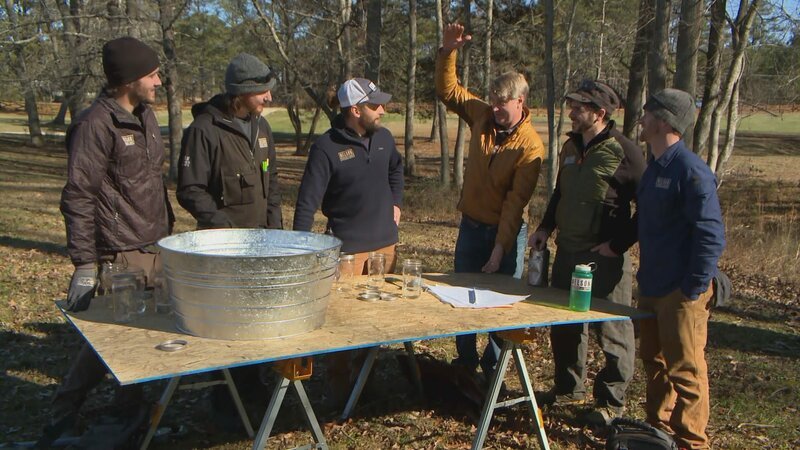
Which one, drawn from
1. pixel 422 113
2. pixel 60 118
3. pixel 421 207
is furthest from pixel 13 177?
pixel 60 118

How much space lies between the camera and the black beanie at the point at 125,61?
3.58 m

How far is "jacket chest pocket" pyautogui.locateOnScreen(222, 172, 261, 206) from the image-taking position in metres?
4.20

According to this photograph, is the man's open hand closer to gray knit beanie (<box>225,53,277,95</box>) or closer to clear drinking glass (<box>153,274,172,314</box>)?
gray knit beanie (<box>225,53,277,95</box>)

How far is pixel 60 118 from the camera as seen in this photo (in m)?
39.7

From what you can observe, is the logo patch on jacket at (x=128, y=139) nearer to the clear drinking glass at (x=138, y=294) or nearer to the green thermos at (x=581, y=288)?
the clear drinking glass at (x=138, y=294)

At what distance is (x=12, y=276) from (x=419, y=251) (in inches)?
204

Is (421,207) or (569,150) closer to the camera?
(569,150)

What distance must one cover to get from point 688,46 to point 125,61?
8324 mm

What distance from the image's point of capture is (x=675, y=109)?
3.53 meters

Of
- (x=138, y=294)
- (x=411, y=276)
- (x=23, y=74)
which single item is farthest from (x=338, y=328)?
(x=23, y=74)

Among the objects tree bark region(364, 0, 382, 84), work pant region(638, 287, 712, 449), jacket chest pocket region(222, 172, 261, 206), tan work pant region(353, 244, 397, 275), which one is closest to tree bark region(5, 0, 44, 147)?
tree bark region(364, 0, 382, 84)

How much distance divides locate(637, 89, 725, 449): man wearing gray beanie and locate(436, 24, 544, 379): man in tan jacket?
2.62ft

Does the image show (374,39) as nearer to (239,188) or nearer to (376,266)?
(239,188)

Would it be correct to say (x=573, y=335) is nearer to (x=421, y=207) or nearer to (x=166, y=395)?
(x=166, y=395)
